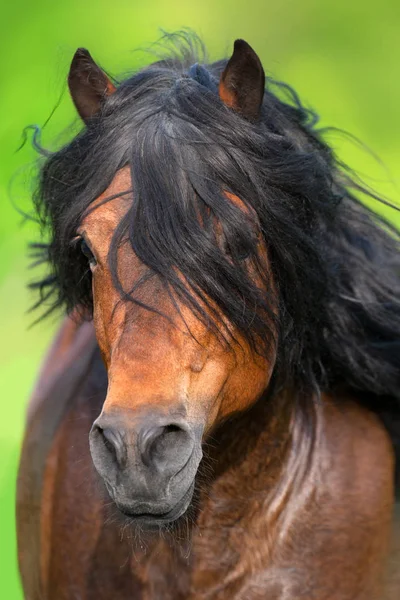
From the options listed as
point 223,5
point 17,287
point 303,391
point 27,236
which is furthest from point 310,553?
point 223,5

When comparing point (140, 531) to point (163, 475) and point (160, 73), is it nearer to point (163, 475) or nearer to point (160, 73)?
point (163, 475)

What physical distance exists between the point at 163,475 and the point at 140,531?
0.33 meters

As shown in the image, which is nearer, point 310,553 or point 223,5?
point 310,553

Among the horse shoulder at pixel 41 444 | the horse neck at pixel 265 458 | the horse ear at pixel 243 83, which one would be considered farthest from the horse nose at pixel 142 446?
the horse shoulder at pixel 41 444

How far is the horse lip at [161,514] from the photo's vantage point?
1.98 m

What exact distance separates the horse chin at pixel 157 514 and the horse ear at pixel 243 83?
97 cm

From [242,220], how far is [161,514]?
703mm

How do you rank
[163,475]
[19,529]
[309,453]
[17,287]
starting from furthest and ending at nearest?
[17,287] → [19,529] → [309,453] → [163,475]

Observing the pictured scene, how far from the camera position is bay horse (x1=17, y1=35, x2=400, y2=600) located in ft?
6.67

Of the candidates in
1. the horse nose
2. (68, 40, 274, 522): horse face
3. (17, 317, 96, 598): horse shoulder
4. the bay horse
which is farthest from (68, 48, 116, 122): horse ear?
the horse nose

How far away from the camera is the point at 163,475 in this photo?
1923 millimetres

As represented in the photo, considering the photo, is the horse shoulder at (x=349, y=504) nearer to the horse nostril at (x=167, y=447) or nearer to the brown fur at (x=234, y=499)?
the brown fur at (x=234, y=499)

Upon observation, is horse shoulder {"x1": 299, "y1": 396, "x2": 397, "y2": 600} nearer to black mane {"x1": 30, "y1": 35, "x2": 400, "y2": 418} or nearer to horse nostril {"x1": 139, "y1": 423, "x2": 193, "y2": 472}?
black mane {"x1": 30, "y1": 35, "x2": 400, "y2": 418}

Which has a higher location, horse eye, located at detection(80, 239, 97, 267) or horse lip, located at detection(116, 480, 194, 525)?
horse eye, located at detection(80, 239, 97, 267)
